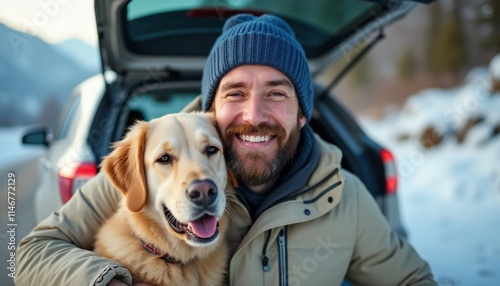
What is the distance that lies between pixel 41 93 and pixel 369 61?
16231mm

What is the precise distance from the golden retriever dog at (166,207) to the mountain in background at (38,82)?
6.78m

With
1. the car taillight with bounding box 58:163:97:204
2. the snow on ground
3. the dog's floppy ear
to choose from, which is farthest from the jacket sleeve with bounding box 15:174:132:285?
the snow on ground

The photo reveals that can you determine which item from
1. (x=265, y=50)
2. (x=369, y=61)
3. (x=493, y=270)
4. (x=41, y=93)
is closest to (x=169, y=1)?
(x=265, y=50)

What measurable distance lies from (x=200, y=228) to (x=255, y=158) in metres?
0.46

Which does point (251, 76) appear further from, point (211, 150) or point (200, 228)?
point (200, 228)

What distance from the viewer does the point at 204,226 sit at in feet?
5.73

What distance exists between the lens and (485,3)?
12625mm

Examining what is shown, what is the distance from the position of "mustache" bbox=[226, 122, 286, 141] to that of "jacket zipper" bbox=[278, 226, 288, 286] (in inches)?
18.5

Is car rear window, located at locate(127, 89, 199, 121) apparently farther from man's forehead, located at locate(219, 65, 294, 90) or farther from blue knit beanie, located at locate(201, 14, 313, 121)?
man's forehead, located at locate(219, 65, 294, 90)

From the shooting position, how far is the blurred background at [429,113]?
4699 mm

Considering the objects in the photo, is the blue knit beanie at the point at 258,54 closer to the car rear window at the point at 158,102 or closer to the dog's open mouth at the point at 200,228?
the dog's open mouth at the point at 200,228

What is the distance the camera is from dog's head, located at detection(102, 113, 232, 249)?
168 cm

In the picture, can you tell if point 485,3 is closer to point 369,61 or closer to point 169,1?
point 369,61

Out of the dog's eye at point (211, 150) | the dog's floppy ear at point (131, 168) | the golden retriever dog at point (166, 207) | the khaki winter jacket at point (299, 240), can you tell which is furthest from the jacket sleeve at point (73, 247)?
the dog's eye at point (211, 150)
